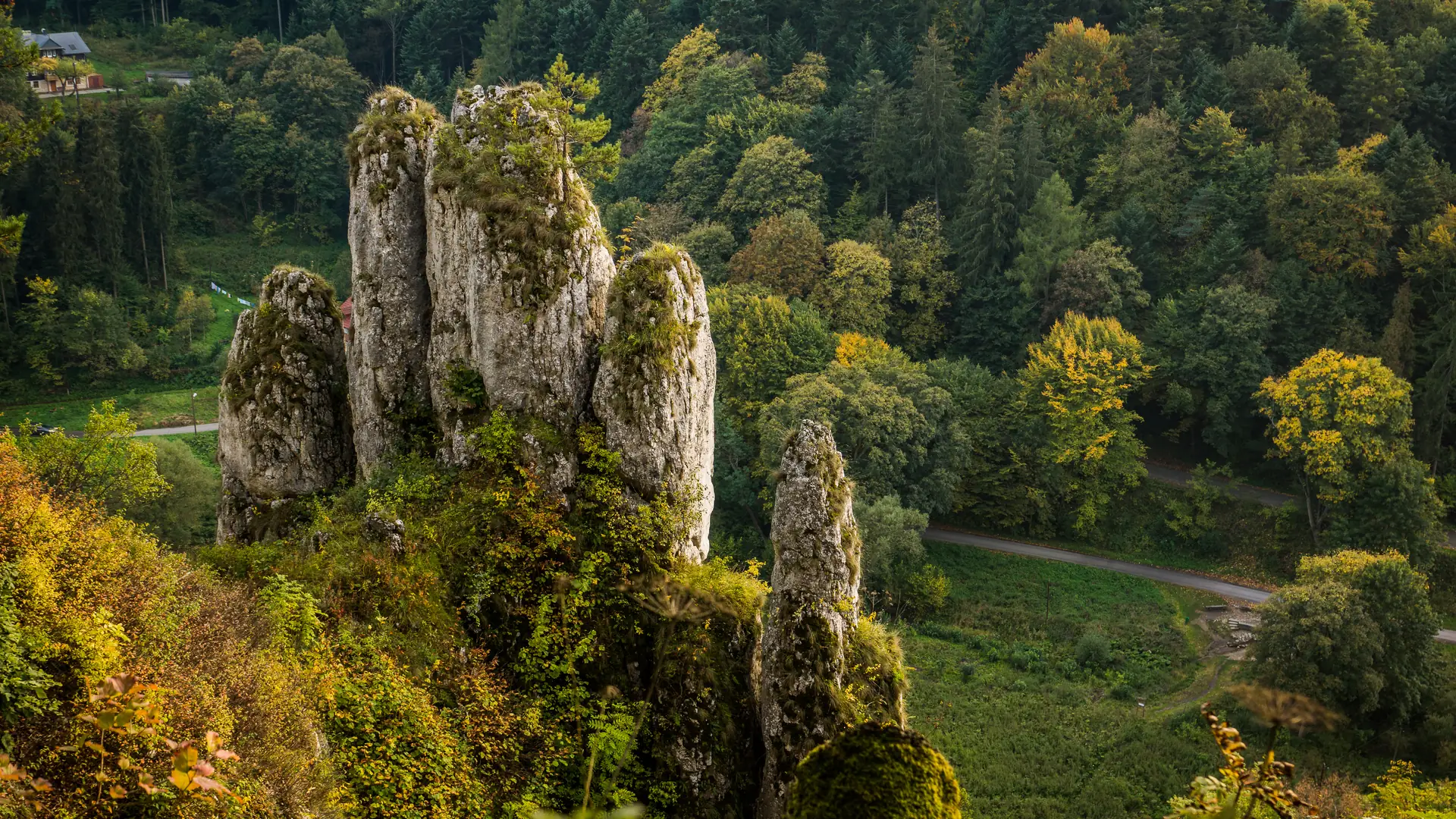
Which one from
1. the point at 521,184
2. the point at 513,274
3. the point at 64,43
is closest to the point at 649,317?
the point at 513,274

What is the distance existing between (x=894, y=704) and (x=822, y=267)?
48.0m

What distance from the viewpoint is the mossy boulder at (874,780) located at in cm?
945

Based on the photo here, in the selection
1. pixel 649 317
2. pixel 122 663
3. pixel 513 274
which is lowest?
pixel 122 663

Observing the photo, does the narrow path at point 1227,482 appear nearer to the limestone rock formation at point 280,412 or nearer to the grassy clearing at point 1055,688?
the grassy clearing at point 1055,688

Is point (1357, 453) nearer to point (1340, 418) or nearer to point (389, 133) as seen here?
point (1340, 418)

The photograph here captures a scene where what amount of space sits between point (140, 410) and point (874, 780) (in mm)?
64887

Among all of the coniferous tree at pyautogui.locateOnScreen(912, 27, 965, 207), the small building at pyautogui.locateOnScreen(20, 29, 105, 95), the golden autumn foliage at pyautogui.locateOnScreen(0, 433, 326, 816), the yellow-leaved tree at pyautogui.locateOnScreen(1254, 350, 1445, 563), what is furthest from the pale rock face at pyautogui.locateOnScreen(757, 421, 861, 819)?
the small building at pyautogui.locateOnScreen(20, 29, 105, 95)

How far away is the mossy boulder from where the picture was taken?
9.45 metres

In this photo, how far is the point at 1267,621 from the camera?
138ft

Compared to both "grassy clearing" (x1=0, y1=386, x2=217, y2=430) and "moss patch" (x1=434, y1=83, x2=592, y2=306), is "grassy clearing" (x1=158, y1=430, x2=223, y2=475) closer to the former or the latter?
"grassy clearing" (x1=0, y1=386, x2=217, y2=430)

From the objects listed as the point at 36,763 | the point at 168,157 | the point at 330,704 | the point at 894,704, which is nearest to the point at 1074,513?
the point at 894,704

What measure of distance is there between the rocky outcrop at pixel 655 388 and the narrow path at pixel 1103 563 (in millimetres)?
40267

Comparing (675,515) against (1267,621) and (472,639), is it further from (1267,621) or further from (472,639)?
(1267,621)

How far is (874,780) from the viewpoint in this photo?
9.76m
